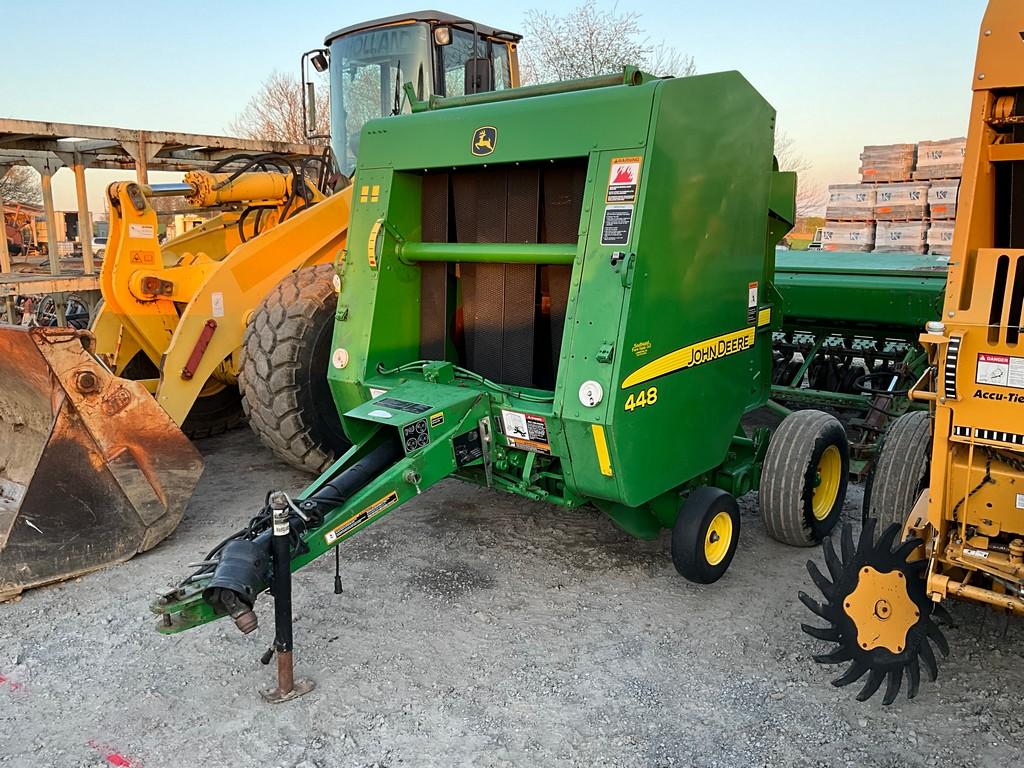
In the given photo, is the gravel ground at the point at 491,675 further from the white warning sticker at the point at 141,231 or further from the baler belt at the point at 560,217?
the white warning sticker at the point at 141,231

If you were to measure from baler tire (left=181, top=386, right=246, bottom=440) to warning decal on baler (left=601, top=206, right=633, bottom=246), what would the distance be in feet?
12.1

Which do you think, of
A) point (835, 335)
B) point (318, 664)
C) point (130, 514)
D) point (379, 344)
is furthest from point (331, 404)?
point (835, 335)

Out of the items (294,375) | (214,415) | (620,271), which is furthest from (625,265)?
(214,415)

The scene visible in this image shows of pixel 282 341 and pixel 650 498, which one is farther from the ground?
pixel 282 341

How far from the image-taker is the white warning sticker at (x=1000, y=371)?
2700 mm

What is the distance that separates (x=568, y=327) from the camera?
3.52 m

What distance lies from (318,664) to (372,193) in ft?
7.38

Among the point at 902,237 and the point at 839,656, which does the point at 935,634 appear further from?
the point at 902,237

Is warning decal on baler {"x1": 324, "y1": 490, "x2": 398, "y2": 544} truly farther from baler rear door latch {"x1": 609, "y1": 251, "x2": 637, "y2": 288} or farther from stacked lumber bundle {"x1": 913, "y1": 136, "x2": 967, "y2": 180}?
stacked lumber bundle {"x1": 913, "y1": 136, "x2": 967, "y2": 180}

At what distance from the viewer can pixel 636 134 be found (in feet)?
11.2

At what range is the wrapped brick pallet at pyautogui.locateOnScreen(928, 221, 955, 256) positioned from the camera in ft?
32.1

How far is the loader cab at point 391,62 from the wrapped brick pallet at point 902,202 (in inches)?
253

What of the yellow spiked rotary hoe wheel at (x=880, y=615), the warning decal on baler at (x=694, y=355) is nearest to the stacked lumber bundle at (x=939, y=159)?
the warning decal on baler at (x=694, y=355)

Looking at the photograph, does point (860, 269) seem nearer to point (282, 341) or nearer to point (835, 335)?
point (835, 335)
